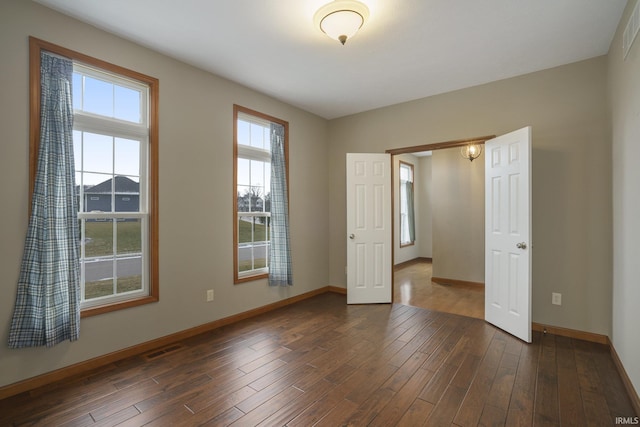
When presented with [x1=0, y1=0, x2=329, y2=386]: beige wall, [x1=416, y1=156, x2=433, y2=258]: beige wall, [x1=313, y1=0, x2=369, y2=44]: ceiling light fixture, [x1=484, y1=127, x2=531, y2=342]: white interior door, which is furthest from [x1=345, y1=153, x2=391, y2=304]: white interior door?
[x1=416, y1=156, x2=433, y2=258]: beige wall

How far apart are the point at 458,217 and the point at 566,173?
261 cm

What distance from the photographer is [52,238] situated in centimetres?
224

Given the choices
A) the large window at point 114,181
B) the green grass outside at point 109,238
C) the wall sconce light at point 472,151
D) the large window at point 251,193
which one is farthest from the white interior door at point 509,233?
the green grass outside at point 109,238

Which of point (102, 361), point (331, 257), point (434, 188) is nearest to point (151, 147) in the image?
point (102, 361)

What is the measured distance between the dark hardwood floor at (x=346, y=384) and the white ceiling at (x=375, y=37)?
2.85 m

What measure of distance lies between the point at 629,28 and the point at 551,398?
2707 millimetres

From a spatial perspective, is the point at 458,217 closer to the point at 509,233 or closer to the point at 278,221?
the point at 509,233

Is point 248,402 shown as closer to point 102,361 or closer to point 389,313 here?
point 102,361

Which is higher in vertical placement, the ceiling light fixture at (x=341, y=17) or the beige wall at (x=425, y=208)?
the ceiling light fixture at (x=341, y=17)

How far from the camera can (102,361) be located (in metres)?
2.53

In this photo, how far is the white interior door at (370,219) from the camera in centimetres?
437

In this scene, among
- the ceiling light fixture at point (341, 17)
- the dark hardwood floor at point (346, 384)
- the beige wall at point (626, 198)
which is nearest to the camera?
the dark hardwood floor at point (346, 384)

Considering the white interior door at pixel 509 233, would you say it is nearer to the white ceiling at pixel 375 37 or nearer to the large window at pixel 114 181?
the white ceiling at pixel 375 37

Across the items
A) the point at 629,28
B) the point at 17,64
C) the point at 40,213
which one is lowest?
the point at 40,213
